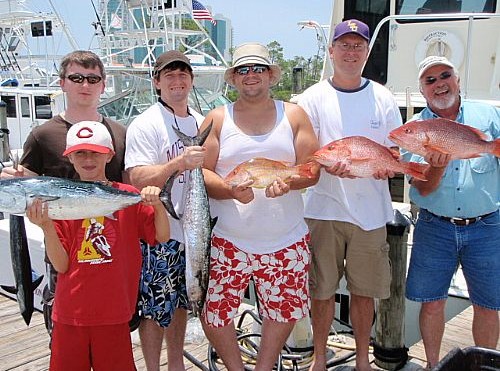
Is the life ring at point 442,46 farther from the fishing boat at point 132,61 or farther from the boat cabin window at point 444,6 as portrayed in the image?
the fishing boat at point 132,61

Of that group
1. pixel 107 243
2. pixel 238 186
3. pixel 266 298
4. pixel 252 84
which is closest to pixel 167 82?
pixel 252 84

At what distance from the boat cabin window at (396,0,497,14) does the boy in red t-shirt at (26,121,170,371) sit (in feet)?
21.3

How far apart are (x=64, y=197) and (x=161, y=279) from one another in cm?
92

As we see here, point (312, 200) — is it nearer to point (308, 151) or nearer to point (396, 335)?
point (308, 151)

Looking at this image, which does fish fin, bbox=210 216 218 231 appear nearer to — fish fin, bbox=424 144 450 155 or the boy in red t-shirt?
the boy in red t-shirt

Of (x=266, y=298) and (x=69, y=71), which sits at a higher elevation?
(x=69, y=71)

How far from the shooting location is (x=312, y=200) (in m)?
3.38

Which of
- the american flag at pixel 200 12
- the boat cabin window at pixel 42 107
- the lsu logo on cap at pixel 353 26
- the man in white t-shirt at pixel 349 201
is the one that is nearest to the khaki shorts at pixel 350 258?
the man in white t-shirt at pixel 349 201

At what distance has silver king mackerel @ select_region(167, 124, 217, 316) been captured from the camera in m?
2.87

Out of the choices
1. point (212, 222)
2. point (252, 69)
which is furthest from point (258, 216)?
point (252, 69)

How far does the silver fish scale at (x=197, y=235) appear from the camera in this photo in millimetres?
2865

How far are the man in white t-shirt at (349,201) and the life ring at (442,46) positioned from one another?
→ 4238mm

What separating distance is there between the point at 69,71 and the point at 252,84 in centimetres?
104

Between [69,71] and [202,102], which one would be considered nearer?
[69,71]
